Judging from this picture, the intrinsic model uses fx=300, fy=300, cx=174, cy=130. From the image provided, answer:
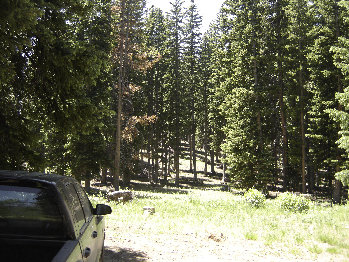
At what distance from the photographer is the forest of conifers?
7.67 metres

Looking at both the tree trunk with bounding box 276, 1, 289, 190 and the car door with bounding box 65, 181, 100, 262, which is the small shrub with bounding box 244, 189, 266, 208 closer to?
the car door with bounding box 65, 181, 100, 262

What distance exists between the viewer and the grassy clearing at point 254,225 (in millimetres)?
9396

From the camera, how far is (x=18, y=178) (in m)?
3.47

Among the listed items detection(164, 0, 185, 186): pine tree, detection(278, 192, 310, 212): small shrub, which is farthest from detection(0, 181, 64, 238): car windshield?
detection(164, 0, 185, 186): pine tree

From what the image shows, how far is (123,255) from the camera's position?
A: 26.0ft

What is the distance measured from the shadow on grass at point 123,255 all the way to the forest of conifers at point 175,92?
2.90 m

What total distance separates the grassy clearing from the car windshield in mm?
6731

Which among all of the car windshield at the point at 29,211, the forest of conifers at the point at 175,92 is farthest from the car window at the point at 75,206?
the forest of conifers at the point at 175,92

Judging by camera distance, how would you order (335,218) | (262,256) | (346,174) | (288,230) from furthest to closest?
1. (346,174)
2. (335,218)
3. (288,230)
4. (262,256)

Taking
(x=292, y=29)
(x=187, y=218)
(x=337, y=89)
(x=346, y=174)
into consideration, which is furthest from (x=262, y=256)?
(x=292, y=29)

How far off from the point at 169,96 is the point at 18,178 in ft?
115

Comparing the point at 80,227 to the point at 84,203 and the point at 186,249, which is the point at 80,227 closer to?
the point at 84,203

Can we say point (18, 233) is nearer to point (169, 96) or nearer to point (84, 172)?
point (84, 172)

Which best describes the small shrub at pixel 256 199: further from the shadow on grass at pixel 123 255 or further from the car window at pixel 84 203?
the car window at pixel 84 203
